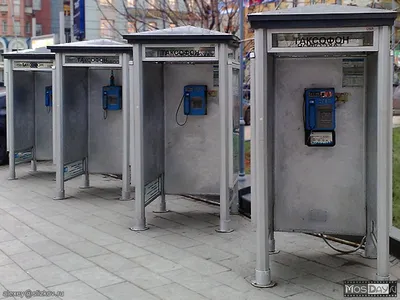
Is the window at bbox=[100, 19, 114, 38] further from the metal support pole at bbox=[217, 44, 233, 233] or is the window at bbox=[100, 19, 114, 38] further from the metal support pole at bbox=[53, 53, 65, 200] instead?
the metal support pole at bbox=[217, 44, 233, 233]

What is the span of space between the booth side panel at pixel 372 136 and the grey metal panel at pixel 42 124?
24.9 feet

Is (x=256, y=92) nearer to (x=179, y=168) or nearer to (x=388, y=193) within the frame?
(x=388, y=193)

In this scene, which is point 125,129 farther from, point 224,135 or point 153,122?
point 224,135

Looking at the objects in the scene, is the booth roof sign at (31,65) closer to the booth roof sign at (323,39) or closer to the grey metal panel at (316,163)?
the grey metal panel at (316,163)

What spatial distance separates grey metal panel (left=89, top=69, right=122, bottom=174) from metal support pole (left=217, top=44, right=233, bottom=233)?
3.00m

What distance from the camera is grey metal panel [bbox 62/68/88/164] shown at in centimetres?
914

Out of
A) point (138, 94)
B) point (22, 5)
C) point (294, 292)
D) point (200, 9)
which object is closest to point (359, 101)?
point (294, 292)

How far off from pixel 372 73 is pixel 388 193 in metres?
1.15

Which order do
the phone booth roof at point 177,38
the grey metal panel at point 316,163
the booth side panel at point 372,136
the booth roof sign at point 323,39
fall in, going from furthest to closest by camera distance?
the phone booth roof at point 177,38
the grey metal panel at point 316,163
the booth side panel at point 372,136
the booth roof sign at point 323,39

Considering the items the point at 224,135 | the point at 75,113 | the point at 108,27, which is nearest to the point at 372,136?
the point at 224,135

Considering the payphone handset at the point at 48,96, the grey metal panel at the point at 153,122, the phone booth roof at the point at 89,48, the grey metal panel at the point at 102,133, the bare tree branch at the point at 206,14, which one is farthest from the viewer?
the bare tree branch at the point at 206,14

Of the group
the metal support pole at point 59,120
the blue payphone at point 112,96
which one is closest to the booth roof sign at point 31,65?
the blue payphone at point 112,96

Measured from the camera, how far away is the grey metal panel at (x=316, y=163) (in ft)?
18.0

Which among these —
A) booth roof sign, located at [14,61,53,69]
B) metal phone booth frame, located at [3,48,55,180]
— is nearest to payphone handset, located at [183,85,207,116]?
booth roof sign, located at [14,61,53,69]
